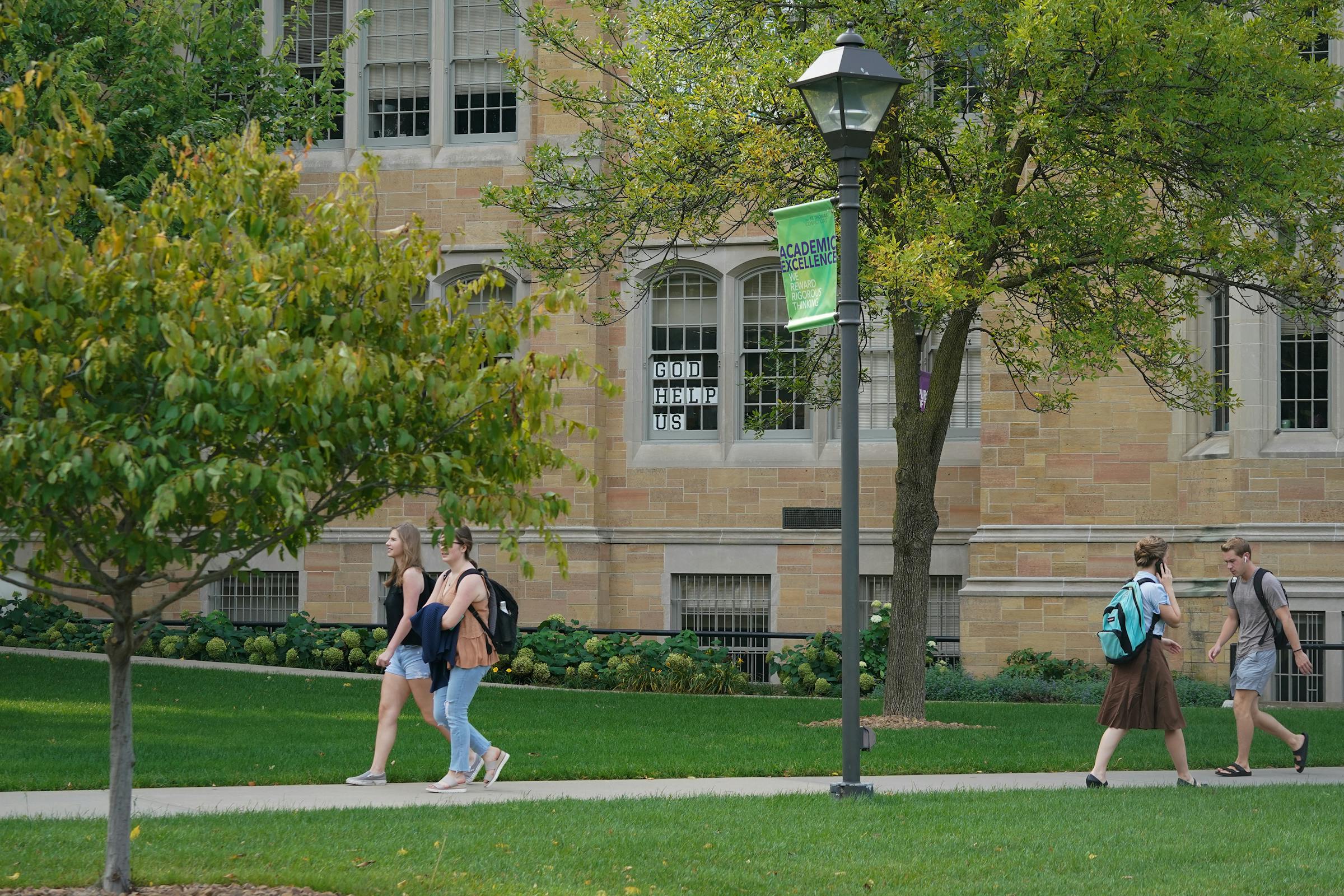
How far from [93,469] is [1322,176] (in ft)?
34.6

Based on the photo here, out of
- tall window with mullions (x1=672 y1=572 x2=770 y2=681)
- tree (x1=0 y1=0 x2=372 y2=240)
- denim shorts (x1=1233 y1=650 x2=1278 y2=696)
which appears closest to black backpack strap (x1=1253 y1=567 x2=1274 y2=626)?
denim shorts (x1=1233 y1=650 x2=1278 y2=696)

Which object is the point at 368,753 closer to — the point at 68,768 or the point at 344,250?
the point at 68,768

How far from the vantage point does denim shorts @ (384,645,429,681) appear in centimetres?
1012

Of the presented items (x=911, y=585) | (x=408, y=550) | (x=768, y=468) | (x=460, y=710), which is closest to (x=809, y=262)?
(x=408, y=550)

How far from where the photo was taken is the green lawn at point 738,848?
6938 millimetres

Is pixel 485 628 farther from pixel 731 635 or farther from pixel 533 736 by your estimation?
pixel 731 635

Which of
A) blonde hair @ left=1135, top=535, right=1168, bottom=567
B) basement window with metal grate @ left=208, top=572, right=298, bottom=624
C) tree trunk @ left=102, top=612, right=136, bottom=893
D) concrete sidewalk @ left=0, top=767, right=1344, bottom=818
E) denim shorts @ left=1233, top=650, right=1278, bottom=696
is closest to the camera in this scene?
tree trunk @ left=102, top=612, right=136, bottom=893

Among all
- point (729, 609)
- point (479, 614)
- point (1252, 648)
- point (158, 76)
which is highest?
point (158, 76)

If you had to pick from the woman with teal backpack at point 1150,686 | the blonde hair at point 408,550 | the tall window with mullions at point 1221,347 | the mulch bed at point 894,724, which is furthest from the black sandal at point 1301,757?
the tall window with mullions at point 1221,347

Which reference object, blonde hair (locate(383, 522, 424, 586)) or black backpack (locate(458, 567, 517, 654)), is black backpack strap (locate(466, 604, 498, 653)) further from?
blonde hair (locate(383, 522, 424, 586))

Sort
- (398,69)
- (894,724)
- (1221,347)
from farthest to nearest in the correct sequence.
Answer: (398,69) < (1221,347) < (894,724)

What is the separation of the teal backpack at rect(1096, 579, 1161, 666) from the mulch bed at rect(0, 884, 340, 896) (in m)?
5.74

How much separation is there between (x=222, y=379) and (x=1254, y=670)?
8494mm

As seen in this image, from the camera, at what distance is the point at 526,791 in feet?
32.6
